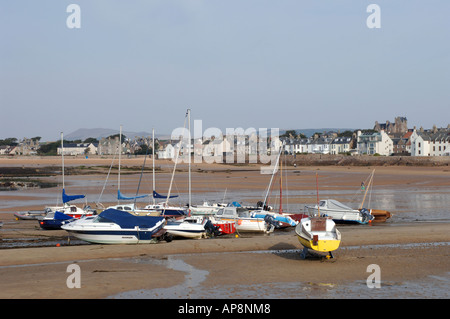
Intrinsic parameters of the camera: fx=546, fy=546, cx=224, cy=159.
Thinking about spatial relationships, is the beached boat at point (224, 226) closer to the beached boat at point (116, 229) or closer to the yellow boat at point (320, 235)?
the beached boat at point (116, 229)

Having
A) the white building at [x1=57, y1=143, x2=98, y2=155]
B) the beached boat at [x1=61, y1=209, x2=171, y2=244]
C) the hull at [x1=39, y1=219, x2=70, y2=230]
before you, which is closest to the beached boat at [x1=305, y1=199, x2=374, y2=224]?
the beached boat at [x1=61, y1=209, x2=171, y2=244]

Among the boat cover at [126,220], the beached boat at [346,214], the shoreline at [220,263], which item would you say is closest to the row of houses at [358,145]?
the beached boat at [346,214]

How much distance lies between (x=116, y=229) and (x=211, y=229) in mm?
4997

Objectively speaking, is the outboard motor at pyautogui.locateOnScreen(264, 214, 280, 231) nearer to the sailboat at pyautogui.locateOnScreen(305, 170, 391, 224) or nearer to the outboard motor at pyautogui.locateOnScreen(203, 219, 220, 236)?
the outboard motor at pyautogui.locateOnScreen(203, 219, 220, 236)

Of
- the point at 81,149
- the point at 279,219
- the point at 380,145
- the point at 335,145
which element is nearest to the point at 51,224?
the point at 279,219

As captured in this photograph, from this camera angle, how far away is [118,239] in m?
23.1

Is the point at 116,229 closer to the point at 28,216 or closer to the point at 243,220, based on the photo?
the point at 243,220

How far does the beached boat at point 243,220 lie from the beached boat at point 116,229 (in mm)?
6100

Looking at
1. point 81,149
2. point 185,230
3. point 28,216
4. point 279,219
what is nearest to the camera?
point 185,230

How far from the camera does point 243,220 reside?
2828 cm

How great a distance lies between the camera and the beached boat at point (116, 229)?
22938 mm

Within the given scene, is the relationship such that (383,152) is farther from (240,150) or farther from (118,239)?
(118,239)
